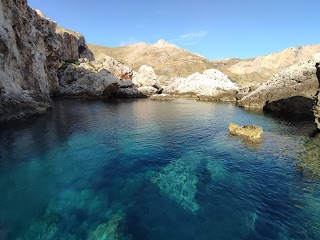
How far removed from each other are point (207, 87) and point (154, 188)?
8988 cm

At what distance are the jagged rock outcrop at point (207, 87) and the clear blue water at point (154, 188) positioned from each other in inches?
2556

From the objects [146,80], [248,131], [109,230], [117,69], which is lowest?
[109,230]

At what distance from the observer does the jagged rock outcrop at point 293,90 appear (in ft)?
162

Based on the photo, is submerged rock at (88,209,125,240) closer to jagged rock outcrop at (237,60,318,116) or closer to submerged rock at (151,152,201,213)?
submerged rock at (151,152,201,213)

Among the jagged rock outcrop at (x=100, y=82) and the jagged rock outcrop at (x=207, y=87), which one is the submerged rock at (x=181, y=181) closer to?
the jagged rock outcrop at (x=207, y=87)

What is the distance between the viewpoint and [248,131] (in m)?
33.8

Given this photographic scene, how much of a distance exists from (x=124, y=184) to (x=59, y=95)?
95.4 meters

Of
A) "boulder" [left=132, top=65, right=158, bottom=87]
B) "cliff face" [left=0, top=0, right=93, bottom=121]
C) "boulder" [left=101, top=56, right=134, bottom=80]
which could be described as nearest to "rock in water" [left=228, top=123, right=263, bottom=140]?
"cliff face" [left=0, top=0, right=93, bottom=121]

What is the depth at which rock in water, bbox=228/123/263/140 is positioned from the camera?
107 ft

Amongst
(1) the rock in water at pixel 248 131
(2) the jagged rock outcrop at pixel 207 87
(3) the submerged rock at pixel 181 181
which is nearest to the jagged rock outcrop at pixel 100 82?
(2) the jagged rock outcrop at pixel 207 87

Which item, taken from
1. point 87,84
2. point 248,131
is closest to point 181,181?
point 248,131

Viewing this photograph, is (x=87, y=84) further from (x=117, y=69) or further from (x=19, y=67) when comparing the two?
(x=19, y=67)

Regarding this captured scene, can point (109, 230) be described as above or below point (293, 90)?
below

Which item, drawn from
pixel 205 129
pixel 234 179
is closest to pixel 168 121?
pixel 205 129
